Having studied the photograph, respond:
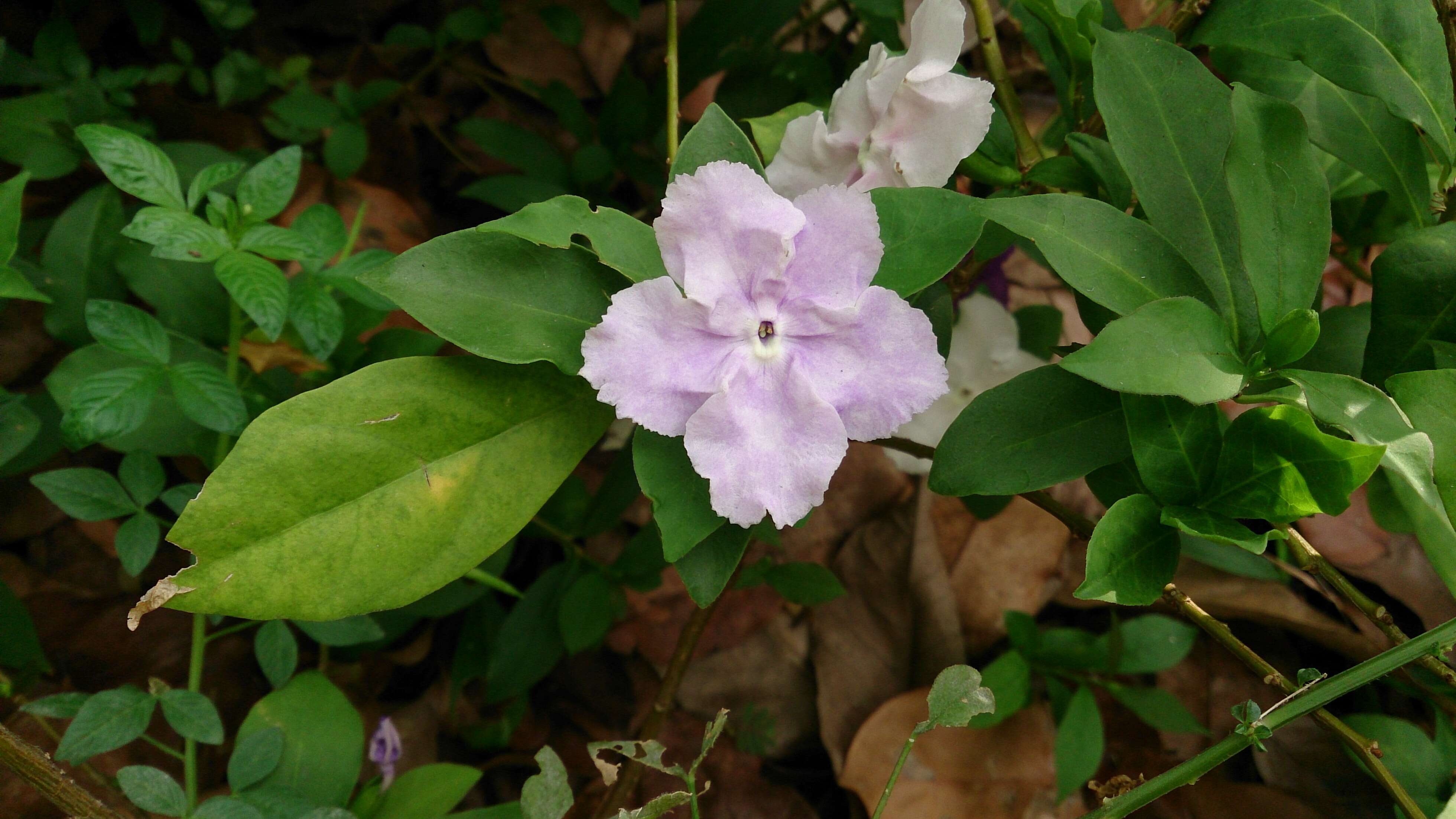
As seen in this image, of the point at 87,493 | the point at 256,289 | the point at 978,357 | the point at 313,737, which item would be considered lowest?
the point at 313,737

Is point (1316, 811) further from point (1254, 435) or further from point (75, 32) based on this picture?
point (75, 32)

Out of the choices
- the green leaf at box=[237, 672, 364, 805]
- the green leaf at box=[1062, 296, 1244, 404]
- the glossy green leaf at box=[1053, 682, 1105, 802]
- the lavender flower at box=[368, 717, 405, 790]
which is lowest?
the glossy green leaf at box=[1053, 682, 1105, 802]

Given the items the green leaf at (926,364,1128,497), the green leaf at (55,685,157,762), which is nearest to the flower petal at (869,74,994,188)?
the green leaf at (926,364,1128,497)

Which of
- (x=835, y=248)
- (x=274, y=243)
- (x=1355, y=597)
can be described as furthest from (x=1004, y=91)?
(x=274, y=243)

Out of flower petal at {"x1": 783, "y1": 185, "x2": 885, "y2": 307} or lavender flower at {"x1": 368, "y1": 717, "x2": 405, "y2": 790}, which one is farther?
lavender flower at {"x1": 368, "y1": 717, "x2": 405, "y2": 790}

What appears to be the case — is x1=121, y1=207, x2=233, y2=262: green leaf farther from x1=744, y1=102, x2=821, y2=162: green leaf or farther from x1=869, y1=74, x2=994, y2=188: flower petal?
x1=869, y1=74, x2=994, y2=188: flower petal

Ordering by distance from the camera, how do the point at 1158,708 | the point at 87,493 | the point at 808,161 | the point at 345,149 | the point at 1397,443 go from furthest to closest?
the point at 345,149 → the point at 1158,708 → the point at 87,493 → the point at 808,161 → the point at 1397,443

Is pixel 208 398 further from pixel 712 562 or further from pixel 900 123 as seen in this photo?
pixel 900 123
